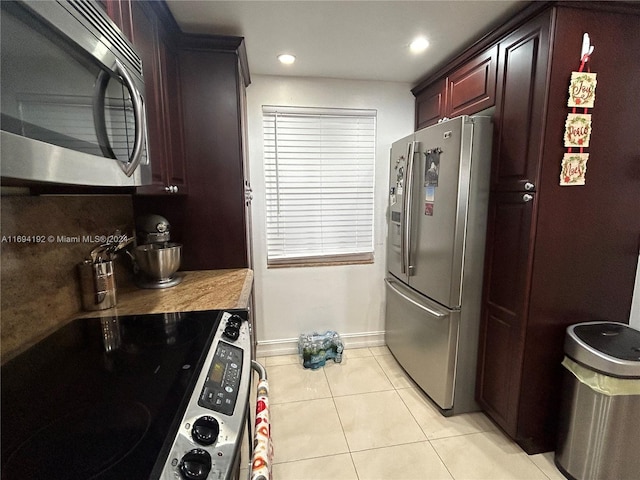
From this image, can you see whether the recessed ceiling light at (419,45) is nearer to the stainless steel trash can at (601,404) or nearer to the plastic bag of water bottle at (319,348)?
the stainless steel trash can at (601,404)

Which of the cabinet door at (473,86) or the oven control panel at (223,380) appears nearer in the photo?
the oven control panel at (223,380)

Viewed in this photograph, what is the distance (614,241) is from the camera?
1.46 m

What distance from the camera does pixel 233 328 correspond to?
106 cm

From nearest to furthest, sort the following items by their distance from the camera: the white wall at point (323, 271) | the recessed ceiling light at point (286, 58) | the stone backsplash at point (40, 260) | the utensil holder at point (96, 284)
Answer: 1. the stone backsplash at point (40, 260)
2. the utensil holder at point (96, 284)
3. the recessed ceiling light at point (286, 58)
4. the white wall at point (323, 271)

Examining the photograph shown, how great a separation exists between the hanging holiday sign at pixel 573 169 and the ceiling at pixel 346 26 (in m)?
0.77

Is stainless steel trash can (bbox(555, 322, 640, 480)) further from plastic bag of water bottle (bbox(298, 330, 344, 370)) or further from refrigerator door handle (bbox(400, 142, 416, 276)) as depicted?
plastic bag of water bottle (bbox(298, 330, 344, 370))

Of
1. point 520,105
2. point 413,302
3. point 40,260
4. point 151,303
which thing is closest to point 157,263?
point 151,303

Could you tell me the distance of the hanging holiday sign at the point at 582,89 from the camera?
4.30 feet

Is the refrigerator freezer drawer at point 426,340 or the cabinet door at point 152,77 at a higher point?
the cabinet door at point 152,77

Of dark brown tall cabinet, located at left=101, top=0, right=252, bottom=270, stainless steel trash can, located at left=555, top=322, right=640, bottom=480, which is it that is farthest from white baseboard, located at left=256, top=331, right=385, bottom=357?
stainless steel trash can, located at left=555, top=322, right=640, bottom=480

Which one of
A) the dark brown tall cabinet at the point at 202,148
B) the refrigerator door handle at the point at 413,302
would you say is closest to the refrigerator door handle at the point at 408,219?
the refrigerator door handle at the point at 413,302

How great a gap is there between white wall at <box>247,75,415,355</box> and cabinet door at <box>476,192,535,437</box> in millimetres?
1056

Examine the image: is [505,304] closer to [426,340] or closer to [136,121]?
[426,340]

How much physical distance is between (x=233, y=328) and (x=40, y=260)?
68cm
